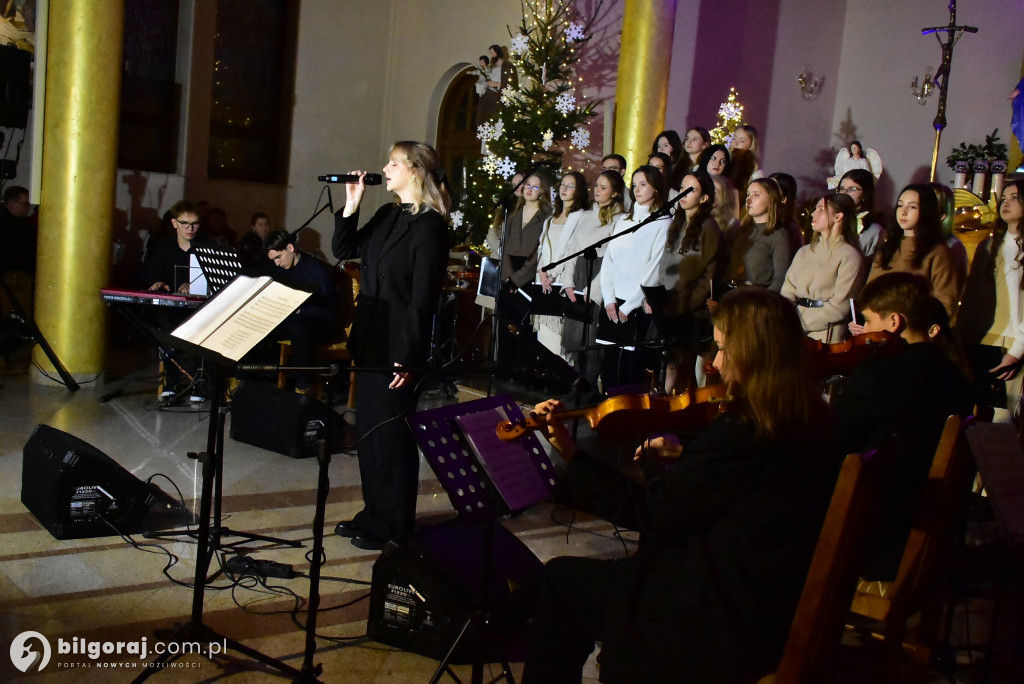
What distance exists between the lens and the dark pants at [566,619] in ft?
7.76

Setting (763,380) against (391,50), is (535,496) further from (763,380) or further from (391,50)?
(391,50)

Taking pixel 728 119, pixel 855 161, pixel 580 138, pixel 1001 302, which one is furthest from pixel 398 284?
pixel 855 161

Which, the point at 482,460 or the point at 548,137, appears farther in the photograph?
the point at 548,137

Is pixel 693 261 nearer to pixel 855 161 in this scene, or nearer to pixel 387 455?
pixel 387 455

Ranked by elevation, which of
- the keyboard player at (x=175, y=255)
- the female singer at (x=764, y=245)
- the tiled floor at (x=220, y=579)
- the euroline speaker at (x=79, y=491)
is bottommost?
the tiled floor at (x=220, y=579)

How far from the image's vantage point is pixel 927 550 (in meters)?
2.69

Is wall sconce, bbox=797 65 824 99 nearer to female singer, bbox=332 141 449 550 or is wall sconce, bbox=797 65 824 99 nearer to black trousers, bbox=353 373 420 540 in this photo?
female singer, bbox=332 141 449 550

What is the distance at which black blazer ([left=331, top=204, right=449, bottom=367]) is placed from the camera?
148 inches

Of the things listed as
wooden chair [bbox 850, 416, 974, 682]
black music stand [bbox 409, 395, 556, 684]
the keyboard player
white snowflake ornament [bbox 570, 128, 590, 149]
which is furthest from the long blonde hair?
white snowflake ornament [bbox 570, 128, 590, 149]

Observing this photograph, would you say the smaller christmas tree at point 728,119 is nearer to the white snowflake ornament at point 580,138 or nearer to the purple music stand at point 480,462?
the white snowflake ornament at point 580,138

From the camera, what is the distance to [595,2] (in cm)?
1021

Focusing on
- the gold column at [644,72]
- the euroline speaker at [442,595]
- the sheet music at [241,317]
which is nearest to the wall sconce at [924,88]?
the gold column at [644,72]

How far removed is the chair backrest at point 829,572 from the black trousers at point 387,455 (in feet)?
6.68

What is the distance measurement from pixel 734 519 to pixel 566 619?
0.59m
